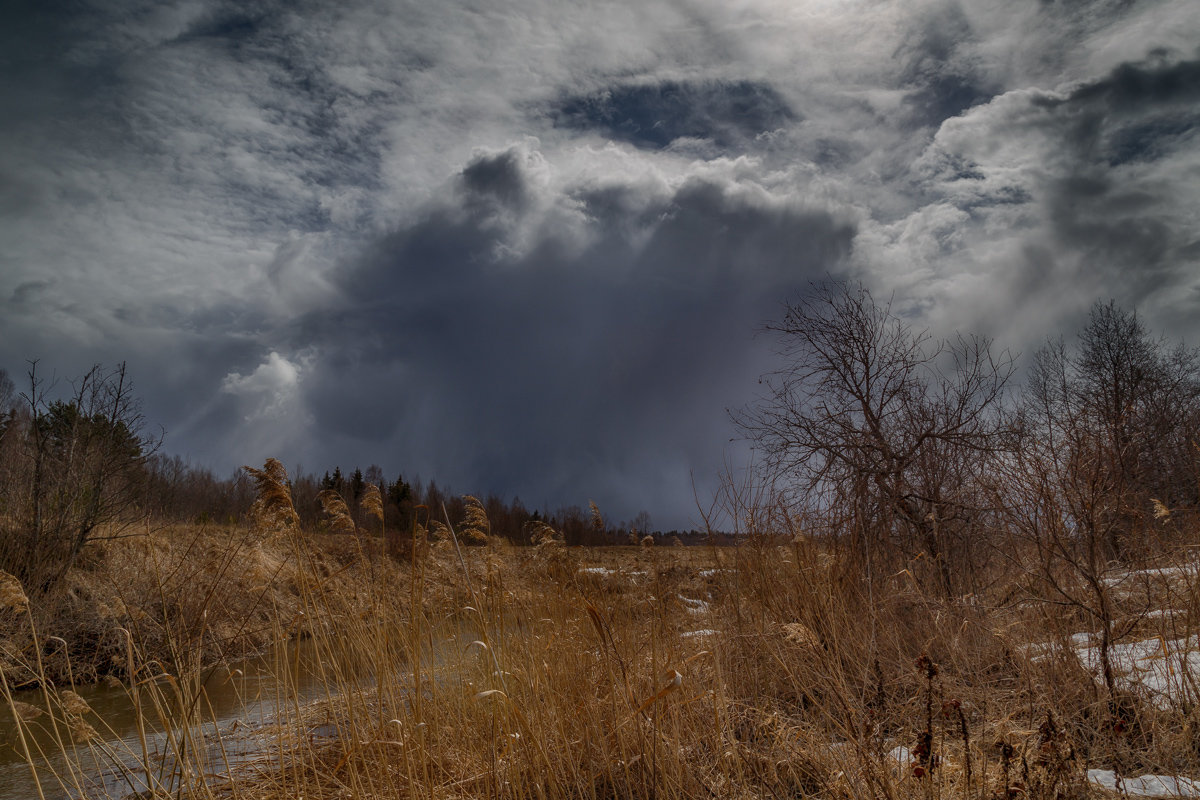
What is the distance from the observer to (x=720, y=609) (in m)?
5.99

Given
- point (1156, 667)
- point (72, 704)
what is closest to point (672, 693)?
point (72, 704)

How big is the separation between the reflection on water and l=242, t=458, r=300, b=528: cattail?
0.64 metres

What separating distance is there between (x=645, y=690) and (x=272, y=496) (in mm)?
2300

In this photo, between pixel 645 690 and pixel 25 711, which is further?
pixel 645 690

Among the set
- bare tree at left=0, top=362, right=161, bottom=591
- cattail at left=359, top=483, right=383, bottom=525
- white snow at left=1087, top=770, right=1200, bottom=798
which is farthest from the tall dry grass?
bare tree at left=0, top=362, right=161, bottom=591

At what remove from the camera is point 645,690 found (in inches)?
150

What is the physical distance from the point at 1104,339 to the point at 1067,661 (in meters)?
23.9

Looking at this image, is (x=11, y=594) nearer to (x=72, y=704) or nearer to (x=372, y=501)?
(x=72, y=704)

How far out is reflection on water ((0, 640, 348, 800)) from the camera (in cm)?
364

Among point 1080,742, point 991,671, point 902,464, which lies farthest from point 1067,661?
point 902,464

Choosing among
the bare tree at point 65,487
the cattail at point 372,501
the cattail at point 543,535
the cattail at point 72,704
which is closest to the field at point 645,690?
the cattail at point 72,704

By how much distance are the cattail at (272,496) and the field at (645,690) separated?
153mm

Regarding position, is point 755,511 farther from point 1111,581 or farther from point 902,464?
point 902,464

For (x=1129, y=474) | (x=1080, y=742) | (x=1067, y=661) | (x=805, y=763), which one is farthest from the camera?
(x=1129, y=474)
